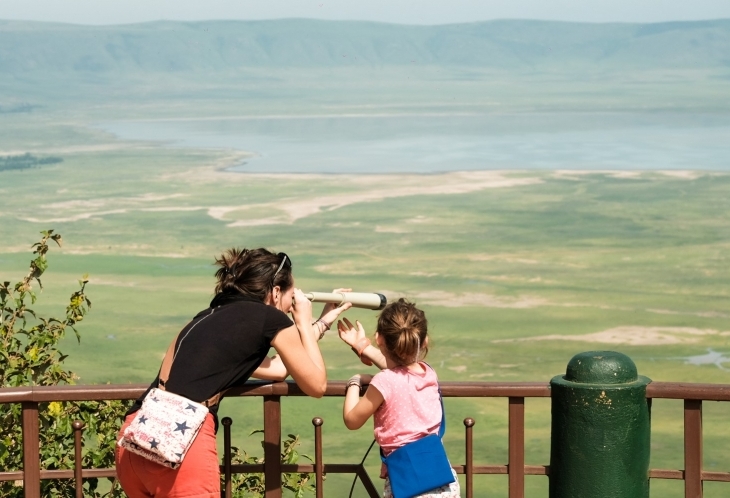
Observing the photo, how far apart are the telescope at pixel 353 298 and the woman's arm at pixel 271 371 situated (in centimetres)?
22

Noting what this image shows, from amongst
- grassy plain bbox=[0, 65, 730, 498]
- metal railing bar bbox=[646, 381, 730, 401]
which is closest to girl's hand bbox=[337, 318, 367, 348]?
metal railing bar bbox=[646, 381, 730, 401]

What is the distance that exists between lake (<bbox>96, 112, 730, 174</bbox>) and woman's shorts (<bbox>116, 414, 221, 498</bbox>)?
62.2 meters

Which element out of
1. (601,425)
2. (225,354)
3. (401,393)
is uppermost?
(225,354)

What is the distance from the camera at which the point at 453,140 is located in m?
85.9

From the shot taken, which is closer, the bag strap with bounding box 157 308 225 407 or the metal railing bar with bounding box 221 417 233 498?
the bag strap with bounding box 157 308 225 407

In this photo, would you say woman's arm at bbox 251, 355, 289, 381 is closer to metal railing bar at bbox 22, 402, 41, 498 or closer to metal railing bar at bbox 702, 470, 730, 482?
metal railing bar at bbox 22, 402, 41, 498

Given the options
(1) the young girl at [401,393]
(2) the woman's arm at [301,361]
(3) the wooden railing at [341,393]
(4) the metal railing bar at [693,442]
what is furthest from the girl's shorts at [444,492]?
(4) the metal railing bar at [693,442]

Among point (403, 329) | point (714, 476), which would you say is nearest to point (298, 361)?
point (403, 329)

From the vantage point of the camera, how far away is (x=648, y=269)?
37344 mm

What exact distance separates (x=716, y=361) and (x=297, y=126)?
78.4 m

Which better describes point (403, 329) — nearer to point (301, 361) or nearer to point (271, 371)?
point (301, 361)

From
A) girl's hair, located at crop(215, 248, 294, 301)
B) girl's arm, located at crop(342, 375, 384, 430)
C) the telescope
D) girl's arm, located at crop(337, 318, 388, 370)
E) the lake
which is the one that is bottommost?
girl's arm, located at crop(342, 375, 384, 430)

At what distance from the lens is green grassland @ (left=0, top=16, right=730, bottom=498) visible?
69.8ft

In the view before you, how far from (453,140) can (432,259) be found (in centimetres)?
4757
